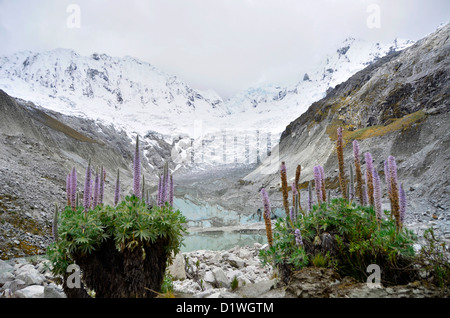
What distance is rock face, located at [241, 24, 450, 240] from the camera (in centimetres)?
3100

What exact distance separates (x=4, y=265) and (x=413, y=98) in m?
75.5

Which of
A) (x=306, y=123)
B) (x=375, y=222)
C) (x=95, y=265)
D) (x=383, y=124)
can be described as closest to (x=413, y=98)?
(x=383, y=124)

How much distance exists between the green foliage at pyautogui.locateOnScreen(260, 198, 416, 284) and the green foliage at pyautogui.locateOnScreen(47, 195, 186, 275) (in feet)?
8.77

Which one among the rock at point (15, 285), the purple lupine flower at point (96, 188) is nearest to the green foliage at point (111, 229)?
the purple lupine flower at point (96, 188)

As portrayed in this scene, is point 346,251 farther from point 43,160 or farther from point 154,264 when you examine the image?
point 43,160

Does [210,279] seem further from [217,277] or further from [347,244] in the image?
[347,244]

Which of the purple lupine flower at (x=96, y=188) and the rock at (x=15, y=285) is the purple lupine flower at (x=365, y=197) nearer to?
the purple lupine flower at (x=96, y=188)

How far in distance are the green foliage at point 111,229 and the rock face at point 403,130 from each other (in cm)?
1800

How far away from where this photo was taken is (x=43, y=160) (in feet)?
119

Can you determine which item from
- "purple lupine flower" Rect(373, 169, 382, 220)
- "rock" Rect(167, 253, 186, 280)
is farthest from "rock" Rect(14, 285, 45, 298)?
"purple lupine flower" Rect(373, 169, 382, 220)

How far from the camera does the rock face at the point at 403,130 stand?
3100cm

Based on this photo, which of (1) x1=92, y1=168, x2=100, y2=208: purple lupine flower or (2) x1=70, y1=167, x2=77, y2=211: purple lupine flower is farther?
(1) x1=92, y1=168, x2=100, y2=208: purple lupine flower

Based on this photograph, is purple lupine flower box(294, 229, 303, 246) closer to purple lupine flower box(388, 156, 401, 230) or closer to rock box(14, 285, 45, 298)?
purple lupine flower box(388, 156, 401, 230)
